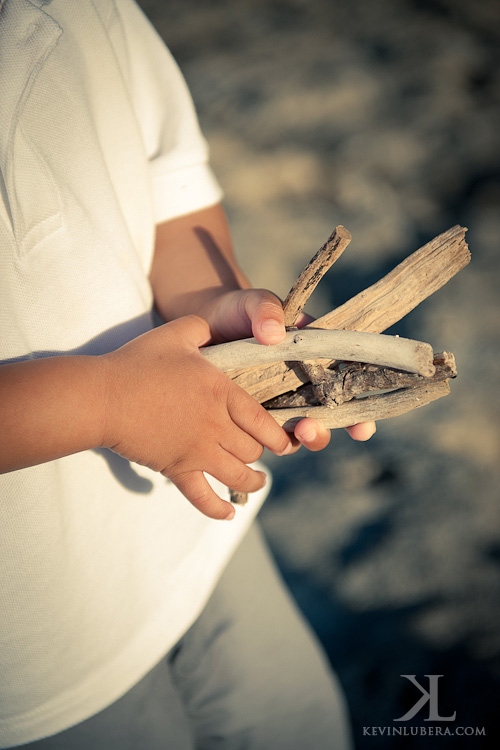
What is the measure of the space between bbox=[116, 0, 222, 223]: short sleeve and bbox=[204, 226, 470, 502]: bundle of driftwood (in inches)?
9.9

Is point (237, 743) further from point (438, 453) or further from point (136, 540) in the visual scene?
point (438, 453)

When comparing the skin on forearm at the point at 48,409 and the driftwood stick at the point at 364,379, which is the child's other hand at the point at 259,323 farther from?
the skin on forearm at the point at 48,409

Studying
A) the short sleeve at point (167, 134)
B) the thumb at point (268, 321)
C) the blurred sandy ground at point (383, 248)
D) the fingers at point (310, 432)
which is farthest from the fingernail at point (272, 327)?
the blurred sandy ground at point (383, 248)

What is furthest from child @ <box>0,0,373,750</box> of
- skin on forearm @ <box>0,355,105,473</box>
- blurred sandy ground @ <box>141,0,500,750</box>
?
A: blurred sandy ground @ <box>141,0,500,750</box>

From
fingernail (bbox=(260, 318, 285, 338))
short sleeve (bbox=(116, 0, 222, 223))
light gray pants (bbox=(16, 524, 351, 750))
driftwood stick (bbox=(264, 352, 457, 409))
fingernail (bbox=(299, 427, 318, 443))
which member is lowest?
light gray pants (bbox=(16, 524, 351, 750))

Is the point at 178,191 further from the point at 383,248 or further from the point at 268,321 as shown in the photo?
the point at 383,248

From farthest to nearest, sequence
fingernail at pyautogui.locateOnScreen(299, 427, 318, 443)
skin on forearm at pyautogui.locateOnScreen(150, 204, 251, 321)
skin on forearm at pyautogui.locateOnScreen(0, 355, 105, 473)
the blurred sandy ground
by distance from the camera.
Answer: the blurred sandy ground → skin on forearm at pyautogui.locateOnScreen(150, 204, 251, 321) → fingernail at pyautogui.locateOnScreen(299, 427, 318, 443) → skin on forearm at pyautogui.locateOnScreen(0, 355, 105, 473)

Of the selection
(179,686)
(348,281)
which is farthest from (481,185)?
(179,686)

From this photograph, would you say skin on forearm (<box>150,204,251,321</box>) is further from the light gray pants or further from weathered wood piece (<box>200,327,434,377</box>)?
the light gray pants

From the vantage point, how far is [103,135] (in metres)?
0.55

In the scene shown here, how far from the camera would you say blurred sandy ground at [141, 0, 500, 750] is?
3.09 ft

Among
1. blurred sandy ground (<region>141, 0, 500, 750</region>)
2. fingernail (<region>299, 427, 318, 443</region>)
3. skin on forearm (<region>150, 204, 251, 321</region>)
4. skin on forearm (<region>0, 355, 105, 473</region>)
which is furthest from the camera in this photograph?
blurred sandy ground (<region>141, 0, 500, 750</region>)

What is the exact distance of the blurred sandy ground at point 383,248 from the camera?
942 millimetres

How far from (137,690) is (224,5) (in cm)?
221
